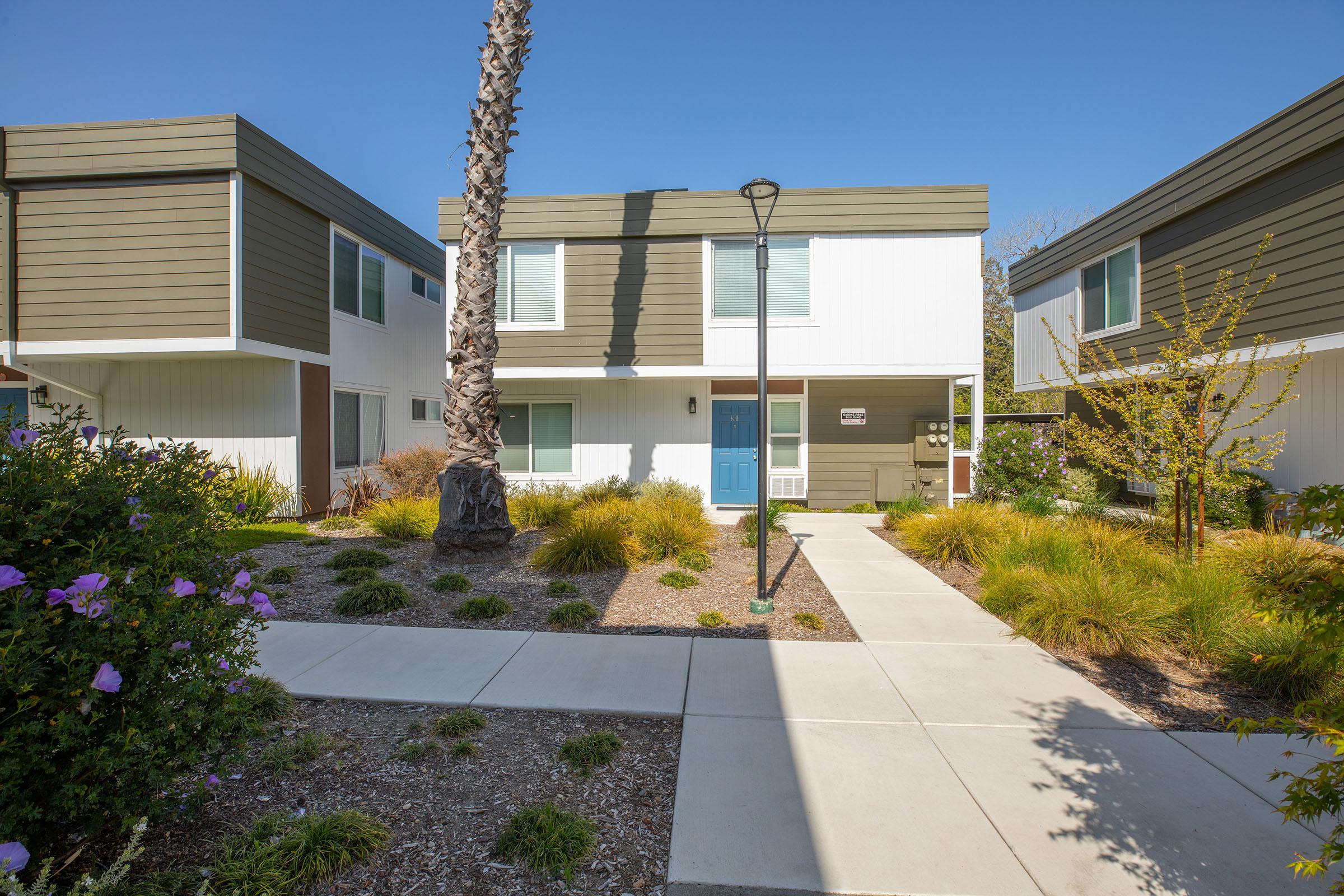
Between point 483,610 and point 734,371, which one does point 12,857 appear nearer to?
point 483,610

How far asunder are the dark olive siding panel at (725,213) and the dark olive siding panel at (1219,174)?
3216 mm

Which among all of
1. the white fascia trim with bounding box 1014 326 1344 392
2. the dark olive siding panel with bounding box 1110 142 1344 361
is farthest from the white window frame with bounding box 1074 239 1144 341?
the white fascia trim with bounding box 1014 326 1344 392

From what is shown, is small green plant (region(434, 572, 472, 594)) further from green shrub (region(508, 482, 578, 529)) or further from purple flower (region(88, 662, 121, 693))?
purple flower (region(88, 662, 121, 693))

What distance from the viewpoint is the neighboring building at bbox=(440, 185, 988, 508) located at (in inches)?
434

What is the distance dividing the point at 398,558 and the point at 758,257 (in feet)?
17.4

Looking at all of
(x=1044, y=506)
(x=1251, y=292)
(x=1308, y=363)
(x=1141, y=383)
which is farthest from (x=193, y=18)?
(x=1308, y=363)

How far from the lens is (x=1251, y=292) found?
30.3ft

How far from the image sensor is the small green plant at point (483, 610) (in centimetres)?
542

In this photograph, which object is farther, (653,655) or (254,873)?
(653,655)

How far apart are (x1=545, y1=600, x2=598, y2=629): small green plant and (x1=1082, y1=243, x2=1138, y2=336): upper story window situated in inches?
478

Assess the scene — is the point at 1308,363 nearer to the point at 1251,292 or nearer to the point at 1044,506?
the point at 1251,292

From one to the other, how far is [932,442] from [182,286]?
12576 millimetres

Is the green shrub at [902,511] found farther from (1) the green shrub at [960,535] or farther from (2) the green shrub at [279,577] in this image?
(2) the green shrub at [279,577]

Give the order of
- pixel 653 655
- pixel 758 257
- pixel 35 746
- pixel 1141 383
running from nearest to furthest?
pixel 35 746
pixel 653 655
pixel 758 257
pixel 1141 383
